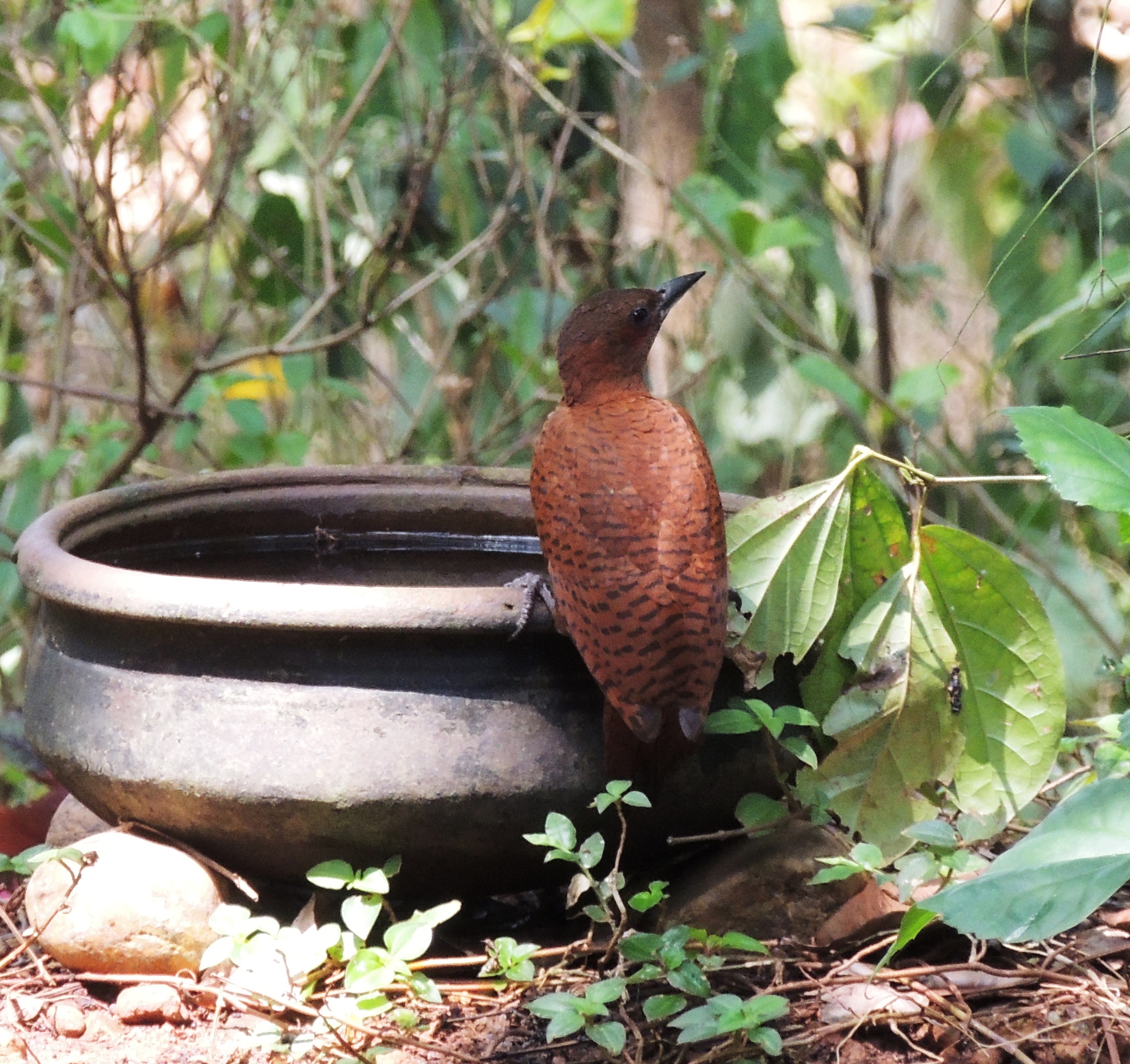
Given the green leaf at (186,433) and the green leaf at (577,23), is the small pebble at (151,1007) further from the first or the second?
A: the green leaf at (577,23)

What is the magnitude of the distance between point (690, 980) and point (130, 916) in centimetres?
95

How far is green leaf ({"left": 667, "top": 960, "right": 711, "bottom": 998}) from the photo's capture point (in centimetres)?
208

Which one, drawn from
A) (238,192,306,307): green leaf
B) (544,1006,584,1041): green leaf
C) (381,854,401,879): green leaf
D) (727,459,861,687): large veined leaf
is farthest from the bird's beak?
(238,192,306,307): green leaf

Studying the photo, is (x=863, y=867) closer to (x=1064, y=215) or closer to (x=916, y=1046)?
(x=916, y=1046)

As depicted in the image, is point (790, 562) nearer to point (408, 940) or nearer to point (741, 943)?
point (741, 943)

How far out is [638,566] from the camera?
7.49 ft

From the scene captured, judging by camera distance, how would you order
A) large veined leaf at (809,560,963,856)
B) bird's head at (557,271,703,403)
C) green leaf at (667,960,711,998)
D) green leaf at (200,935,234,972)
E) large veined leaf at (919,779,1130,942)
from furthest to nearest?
bird's head at (557,271,703,403)
large veined leaf at (809,560,963,856)
green leaf at (200,935,234,972)
green leaf at (667,960,711,998)
large veined leaf at (919,779,1130,942)

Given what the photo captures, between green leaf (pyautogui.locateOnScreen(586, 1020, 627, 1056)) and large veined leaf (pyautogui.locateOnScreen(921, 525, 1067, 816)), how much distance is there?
34.7 inches

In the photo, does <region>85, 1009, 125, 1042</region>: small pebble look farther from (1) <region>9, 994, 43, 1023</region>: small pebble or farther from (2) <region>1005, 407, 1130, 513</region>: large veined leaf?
(2) <region>1005, 407, 1130, 513</region>: large veined leaf

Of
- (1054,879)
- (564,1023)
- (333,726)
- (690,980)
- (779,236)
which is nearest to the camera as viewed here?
(1054,879)

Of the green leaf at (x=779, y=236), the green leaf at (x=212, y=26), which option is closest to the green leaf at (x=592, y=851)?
the green leaf at (x=779, y=236)

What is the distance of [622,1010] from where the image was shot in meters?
2.20

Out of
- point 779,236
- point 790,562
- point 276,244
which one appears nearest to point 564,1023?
point 790,562

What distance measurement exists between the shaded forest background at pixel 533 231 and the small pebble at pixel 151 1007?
161cm
